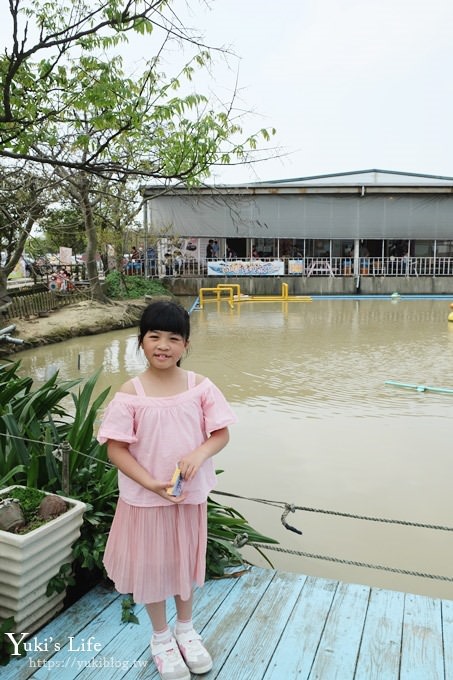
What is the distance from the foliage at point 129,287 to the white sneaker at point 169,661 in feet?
50.9

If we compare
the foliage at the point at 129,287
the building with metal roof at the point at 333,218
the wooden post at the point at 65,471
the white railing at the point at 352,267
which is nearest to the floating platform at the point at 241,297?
the white railing at the point at 352,267

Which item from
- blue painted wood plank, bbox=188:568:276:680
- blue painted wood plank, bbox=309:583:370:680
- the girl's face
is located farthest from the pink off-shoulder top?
blue painted wood plank, bbox=309:583:370:680

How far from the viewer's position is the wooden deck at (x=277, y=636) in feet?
5.92

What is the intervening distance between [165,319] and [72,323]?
1131 cm

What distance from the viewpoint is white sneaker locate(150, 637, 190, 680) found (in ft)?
5.72

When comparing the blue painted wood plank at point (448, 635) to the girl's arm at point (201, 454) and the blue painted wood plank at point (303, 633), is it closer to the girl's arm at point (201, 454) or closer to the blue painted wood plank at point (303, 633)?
the blue painted wood plank at point (303, 633)

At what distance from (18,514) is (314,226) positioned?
2029cm

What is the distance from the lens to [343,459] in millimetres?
5016

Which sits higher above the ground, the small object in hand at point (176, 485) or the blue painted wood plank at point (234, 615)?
the small object in hand at point (176, 485)

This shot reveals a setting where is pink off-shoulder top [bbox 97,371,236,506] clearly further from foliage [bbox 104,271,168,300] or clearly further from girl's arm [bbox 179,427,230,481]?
foliage [bbox 104,271,168,300]

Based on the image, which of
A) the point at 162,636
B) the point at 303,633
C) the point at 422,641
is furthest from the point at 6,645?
the point at 422,641

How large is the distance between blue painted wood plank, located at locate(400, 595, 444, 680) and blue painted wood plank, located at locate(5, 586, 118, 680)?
1.09 m

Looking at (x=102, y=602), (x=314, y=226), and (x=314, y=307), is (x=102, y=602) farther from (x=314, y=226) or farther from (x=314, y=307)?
(x=314, y=226)

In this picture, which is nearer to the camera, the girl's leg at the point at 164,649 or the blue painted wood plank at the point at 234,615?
the girl's leg at the point at 164,649
